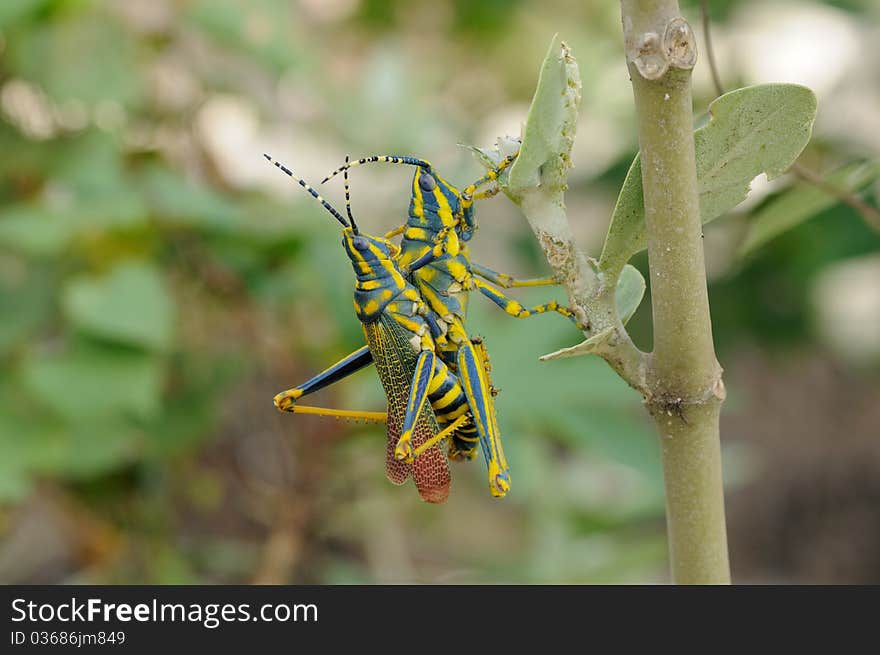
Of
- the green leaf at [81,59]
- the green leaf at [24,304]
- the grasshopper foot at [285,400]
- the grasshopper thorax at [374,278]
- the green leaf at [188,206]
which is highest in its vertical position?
the green leaf at [81,59]

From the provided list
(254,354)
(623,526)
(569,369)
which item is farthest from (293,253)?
(623,526)

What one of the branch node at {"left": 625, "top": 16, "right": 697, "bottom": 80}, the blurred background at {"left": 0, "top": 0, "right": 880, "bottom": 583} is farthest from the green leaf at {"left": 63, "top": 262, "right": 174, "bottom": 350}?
the branch node at {"left": 625, "top": 16, "right": 697, "bottom": 80}

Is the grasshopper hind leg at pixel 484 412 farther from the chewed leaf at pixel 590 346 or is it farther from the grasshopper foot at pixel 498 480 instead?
the chewed leaf at pixel 590 346

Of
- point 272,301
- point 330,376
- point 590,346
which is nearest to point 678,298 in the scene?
point 590,346

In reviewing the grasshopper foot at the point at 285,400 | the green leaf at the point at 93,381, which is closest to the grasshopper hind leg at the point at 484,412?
the grasshopper foot at the point at 285,400

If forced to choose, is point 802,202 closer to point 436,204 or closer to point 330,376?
point 436,204

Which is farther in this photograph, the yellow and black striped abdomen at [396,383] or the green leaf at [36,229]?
the green leaf at [36,229]

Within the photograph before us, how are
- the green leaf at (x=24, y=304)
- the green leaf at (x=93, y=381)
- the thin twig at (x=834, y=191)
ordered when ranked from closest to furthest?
the thin twig at (x=834, y=191)
the green leaf at (x=93, y=381)
the green leaf at (x=24, y=304)
